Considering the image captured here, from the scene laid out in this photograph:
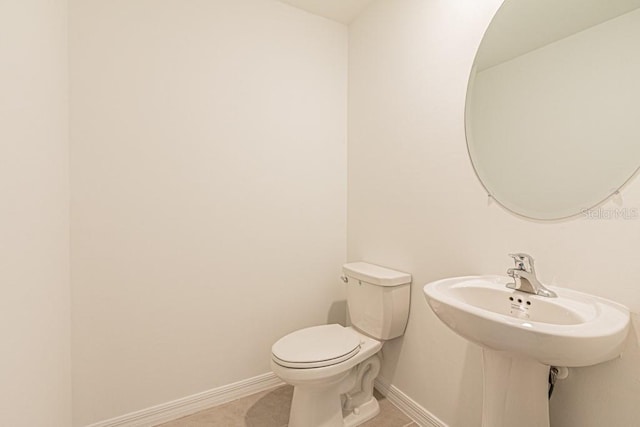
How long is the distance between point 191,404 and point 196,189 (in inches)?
46.7

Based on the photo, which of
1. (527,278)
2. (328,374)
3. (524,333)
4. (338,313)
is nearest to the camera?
(524,333)

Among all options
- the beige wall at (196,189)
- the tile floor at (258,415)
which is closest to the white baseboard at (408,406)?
the tile floor at (258,415)

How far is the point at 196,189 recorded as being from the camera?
5.52 feet

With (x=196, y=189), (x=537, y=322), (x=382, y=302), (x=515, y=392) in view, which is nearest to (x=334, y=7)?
(x=196, y=189)

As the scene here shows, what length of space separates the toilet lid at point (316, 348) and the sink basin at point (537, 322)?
0.59 metres

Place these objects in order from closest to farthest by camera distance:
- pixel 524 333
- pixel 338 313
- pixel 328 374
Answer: pixel 524 333 → pixel 328 374 → pixel 338 313

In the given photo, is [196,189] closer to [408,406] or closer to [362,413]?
[362,413]

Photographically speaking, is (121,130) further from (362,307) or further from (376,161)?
(362,307)

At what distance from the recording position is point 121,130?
1.50 meters

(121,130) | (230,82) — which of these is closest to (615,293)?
(230,82)

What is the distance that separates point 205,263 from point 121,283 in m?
0.40

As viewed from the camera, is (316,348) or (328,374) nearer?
(328,374)

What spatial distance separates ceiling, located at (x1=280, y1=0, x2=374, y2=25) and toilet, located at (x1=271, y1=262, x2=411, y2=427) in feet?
5.39

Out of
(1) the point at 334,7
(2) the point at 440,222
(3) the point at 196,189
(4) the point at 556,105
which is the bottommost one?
(2) the point at 440,222
